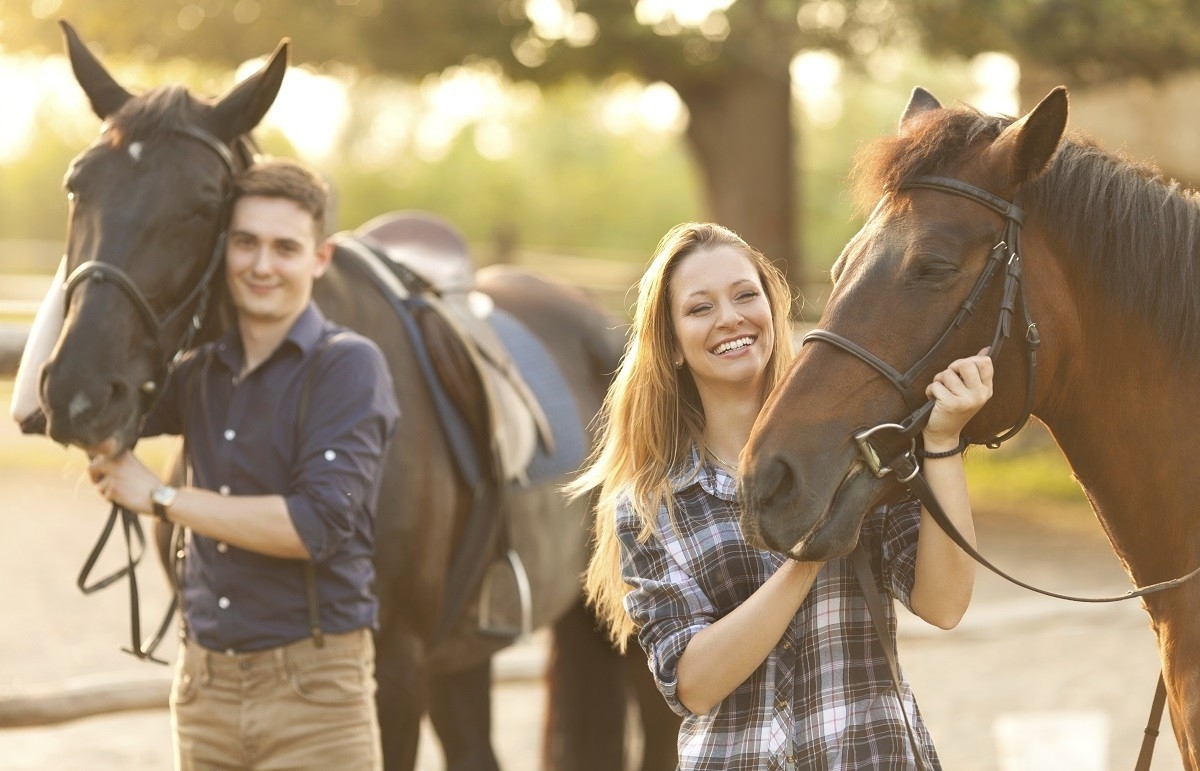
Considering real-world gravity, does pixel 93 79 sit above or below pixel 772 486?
above

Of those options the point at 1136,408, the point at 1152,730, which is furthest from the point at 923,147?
the point at 1152,730

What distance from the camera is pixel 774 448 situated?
1.61 meters

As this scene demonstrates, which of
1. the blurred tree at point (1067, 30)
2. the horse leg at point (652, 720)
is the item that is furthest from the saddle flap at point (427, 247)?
the blurred tree at point (1067, 30)

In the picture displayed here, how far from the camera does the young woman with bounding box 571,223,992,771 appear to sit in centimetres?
171

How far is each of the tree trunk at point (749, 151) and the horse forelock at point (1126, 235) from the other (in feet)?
25.1

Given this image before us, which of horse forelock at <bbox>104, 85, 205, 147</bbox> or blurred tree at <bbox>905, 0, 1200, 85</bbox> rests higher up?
blurred tree at <bbox>905, 0, 1200, 85</bbox>

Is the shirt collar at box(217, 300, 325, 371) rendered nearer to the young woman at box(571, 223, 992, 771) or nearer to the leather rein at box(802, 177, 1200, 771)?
the young woman at box(571, 223, 992, 771)

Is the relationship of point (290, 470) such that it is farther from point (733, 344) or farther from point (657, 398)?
point (733, 344)

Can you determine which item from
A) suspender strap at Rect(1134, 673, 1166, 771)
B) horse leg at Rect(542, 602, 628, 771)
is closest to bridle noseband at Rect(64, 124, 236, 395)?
suspender strap at Rect(1134, 673, 1166, 771)

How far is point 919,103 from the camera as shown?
6.74 ft

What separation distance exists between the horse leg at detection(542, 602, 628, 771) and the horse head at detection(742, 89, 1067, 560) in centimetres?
255

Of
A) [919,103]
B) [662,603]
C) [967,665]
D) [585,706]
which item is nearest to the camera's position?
[662,603]

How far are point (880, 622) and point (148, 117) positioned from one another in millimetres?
1706

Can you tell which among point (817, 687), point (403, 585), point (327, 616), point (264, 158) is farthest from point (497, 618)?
point (817, 687)
